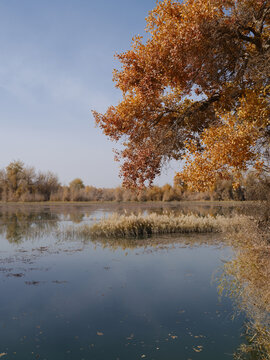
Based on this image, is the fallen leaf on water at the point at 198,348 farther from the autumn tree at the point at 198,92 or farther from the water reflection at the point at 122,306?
the autumn tree at the point at 198,92

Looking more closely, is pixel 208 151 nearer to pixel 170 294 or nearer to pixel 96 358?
pixel 170 294

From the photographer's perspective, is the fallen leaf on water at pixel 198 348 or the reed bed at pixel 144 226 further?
the reed bed at pixel 144 226

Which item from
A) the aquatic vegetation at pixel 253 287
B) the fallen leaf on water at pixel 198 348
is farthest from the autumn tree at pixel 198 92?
the fallen leaf on water at pixel 198 348

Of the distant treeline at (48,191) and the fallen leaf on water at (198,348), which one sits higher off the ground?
the distant treeline at (48,191)

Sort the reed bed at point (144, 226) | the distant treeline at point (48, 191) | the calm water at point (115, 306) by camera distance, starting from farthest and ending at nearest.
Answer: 1. the distant treeline at point (48, 191)
2. the reed bed at point (144, 226)
3. the calm water at point (115, 306)

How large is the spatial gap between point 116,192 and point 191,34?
48972 millimetres

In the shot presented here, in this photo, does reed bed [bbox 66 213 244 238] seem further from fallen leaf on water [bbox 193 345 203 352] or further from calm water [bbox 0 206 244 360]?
fallen leaf on water [bbox 193 345 203 352]

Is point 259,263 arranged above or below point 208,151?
below

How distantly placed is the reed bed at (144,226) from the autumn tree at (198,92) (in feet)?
27.3

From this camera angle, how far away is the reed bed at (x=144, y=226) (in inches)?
719

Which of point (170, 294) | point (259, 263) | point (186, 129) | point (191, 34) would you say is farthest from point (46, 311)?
point (191, 34)

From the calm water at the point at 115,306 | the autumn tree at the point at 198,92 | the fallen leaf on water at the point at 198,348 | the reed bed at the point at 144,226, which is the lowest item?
the fallen leaf on water at the point at 198,348

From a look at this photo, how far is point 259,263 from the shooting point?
7430 millimetres

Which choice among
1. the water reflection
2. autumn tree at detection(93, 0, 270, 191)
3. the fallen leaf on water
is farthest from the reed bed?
the fallen leaf on water
